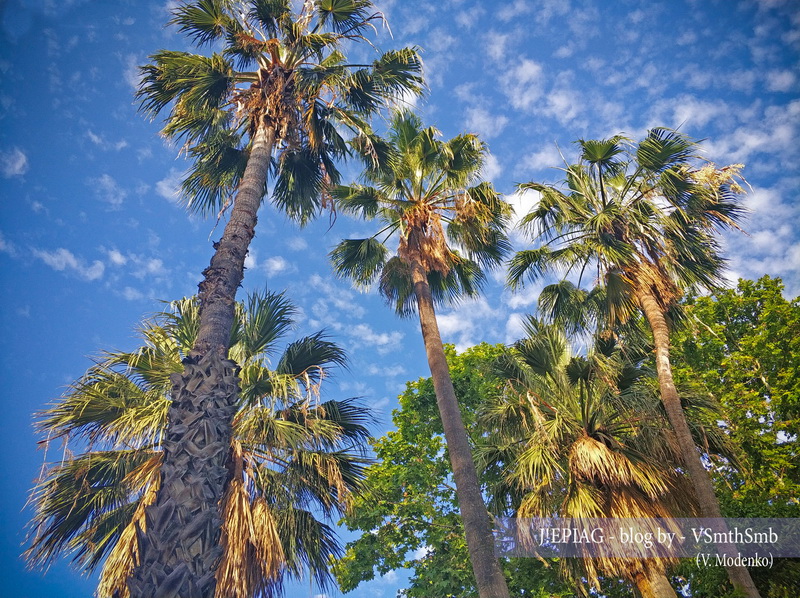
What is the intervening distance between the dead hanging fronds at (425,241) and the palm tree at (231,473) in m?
3.88

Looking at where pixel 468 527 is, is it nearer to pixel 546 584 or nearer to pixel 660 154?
pixel 546 584

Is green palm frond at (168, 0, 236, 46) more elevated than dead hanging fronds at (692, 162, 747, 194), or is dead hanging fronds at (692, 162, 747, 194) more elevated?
green palm frond at (168, 0, 236, 46)

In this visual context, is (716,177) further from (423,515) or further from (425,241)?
(423,515)

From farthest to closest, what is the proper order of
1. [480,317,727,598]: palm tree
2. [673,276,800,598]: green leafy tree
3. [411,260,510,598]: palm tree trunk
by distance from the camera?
[673,276,800,598]: green leafy tree
[480,317,727,598]: palm tree
[411,260,510,598]: palm tree trunk

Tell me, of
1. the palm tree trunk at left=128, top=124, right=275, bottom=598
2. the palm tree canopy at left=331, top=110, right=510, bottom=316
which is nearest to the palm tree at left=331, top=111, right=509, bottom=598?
the palm tree canopy at left=331, top=110, right=510, bottom=316

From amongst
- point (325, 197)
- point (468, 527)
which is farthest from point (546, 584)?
point (325, 197)

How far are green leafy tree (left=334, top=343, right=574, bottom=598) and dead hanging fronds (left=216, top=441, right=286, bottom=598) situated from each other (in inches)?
178

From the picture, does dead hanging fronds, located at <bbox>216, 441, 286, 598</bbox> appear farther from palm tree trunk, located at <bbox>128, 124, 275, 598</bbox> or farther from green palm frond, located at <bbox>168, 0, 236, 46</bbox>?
green palm frond, located at <bbox>168, 0, 236, 46</bbox>

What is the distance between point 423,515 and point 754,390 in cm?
1033

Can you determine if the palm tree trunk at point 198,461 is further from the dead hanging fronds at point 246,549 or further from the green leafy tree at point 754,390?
the green leafy tree at point 754,390

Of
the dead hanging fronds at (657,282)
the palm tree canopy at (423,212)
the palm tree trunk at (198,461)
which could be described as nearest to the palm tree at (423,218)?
the palm tree canopy at (423,212)

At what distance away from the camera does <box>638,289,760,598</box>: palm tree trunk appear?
6.48 metres

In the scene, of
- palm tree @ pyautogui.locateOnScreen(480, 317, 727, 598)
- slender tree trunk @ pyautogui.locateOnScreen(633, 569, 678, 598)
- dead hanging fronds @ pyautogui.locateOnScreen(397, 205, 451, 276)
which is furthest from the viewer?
dead hanging fronds @ pyautogui.locateOnScreen(397, 205, 451, 276)

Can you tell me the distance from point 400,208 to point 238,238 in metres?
5.89
